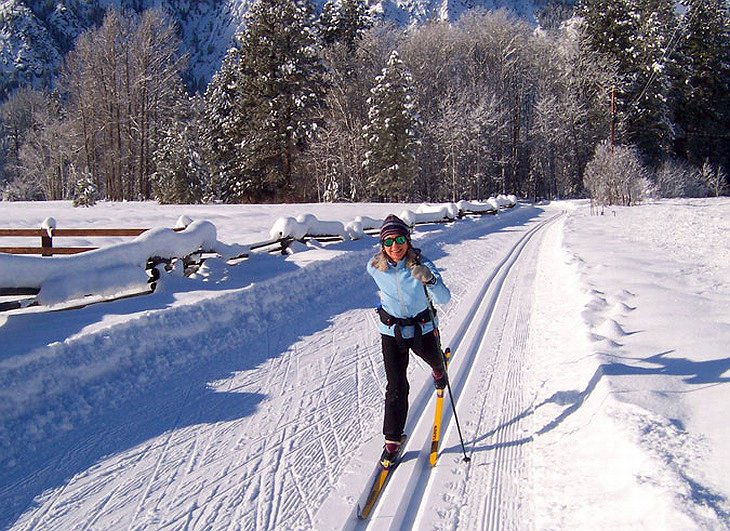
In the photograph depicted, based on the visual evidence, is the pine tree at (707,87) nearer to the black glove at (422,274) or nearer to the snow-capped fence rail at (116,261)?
the snow-capped fence rail at (116,261)

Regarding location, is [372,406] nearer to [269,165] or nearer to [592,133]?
[269,165]

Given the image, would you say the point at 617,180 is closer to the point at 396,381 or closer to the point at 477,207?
the point at 477,207

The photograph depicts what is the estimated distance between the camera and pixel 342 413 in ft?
15.0

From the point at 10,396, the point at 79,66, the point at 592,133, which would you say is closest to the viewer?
the point at 10,396

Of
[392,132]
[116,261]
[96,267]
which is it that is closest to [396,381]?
[96,267]

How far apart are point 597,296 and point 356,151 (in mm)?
34259

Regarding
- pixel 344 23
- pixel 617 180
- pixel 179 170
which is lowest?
pixel 617 180

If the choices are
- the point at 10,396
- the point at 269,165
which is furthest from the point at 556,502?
the point at 269,165

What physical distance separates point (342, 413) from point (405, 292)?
1527mm

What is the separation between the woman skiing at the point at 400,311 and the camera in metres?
3.63

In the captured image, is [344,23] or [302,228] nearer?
[302,228]

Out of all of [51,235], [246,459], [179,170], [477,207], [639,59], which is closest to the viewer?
[246,459]

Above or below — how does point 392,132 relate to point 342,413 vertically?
above

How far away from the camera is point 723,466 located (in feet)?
10.1
